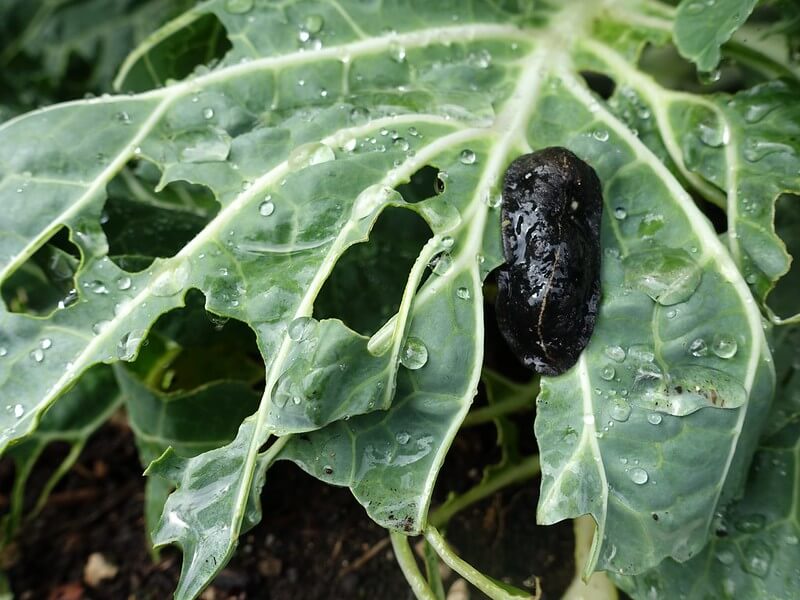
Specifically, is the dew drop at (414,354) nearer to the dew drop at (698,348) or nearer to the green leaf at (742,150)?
the dew drop at (698,348)

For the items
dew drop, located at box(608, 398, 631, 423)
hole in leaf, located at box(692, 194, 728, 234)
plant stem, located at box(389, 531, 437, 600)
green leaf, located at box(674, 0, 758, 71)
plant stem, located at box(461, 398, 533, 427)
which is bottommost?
plant stem, located at box(461, 398, 533, 427)

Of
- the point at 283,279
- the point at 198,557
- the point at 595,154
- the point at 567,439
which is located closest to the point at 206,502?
the point at 198,557

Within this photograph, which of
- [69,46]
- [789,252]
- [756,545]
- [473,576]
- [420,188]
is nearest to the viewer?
[473,576]

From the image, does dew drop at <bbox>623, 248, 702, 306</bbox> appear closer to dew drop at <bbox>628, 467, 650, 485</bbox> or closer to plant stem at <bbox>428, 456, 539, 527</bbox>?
dew drop at <bbox>628, 467, 650, 485</bbox>

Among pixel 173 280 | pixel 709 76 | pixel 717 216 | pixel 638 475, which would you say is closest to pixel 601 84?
pixel 717 216

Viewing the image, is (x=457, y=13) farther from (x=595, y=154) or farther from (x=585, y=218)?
(x=585, y=218)

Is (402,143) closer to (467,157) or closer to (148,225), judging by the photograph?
(467,157)

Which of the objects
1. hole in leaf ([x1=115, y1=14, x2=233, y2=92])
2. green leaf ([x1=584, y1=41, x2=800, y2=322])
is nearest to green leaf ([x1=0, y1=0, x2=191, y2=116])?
hole in leaf ([x1=115, y1=14, x2=233, y2=92])
